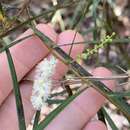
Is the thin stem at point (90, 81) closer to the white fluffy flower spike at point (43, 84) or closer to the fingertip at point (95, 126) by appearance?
the white fluffy flower spike at point (43, 84)

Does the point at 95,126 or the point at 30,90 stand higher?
the point at 30,90

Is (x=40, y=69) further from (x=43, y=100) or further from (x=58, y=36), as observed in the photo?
(x=58, y=36)

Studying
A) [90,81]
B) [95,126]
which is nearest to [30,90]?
[95,126]

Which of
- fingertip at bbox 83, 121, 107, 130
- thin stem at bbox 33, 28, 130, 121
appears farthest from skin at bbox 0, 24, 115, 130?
thin stem at bbox 33, 28, 130, 121

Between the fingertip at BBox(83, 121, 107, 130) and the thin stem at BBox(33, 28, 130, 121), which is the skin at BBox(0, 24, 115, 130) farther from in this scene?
the thin stem at BBox(33, 28, 130, 121)

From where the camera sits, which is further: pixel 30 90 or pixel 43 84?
pixel 30 90

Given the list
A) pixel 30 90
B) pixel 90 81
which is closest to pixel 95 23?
pixel 30 90

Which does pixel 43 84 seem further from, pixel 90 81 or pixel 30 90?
pixel 30 90
